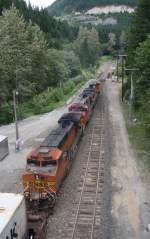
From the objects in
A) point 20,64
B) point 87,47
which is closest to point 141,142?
point 20,64

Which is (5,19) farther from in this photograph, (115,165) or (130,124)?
(115,165)

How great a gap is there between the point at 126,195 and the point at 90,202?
277 cm

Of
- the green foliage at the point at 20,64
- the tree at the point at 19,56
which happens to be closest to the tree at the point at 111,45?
the green foliage at the point at 20,64

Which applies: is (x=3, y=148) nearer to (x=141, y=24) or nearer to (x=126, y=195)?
(x=126, y=195)

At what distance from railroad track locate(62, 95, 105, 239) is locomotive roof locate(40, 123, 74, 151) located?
3456 millimetres

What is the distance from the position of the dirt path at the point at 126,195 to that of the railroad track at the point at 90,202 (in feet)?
2.97

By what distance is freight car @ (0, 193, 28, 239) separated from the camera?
53.7 feet

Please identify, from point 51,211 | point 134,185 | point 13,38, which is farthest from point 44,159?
point 13,38

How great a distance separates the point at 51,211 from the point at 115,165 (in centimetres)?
1028

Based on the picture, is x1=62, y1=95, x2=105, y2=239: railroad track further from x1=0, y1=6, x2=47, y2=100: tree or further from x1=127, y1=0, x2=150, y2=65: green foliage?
x1=0, y1=6, x2=47, y2=100: tree

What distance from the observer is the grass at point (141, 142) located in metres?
34.2

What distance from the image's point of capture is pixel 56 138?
94.1 feet

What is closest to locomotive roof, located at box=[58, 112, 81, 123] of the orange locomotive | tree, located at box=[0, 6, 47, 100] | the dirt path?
the dirt path

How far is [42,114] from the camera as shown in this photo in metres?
58.9
